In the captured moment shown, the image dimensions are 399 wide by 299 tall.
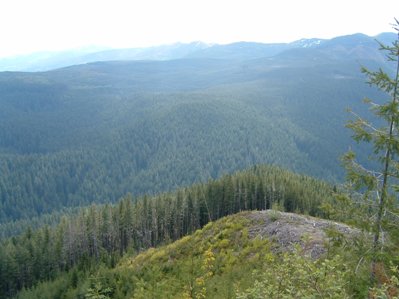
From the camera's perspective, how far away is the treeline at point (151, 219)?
85.5m

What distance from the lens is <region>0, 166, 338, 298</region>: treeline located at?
281 feet

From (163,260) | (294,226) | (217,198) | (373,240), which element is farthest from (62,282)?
(373,240)

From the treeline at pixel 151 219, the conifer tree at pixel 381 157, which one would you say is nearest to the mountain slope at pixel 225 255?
Result: the conifer tree at pixel 381 157

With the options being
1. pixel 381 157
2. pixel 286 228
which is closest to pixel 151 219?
pixel 286 228

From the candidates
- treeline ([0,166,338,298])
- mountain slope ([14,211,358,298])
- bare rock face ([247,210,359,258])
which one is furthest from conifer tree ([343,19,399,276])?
treeline ([0,166,338,298])

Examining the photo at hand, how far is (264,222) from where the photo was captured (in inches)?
1874

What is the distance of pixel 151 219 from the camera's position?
9238 centimetres

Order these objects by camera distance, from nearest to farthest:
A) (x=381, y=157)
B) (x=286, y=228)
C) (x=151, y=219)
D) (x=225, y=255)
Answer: (x=381, y=157)
(x=225, y=255)
(x=286, y=228)
(x=151, y=219)

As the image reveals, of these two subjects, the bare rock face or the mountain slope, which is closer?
the mountain slope

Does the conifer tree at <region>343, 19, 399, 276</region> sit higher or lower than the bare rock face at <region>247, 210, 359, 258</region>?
higher

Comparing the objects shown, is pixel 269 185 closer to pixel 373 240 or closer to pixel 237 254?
pixel 237 254

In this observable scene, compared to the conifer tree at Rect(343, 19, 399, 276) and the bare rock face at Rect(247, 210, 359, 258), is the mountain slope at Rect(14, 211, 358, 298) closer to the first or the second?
the bare rock face at Rect(247, 210, 359, 258)

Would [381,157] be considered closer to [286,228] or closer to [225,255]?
[225,255]

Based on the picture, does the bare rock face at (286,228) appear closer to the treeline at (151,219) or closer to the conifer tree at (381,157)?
the conifer tree at (381,157)
